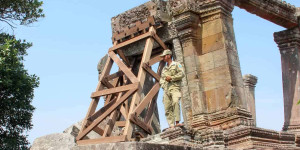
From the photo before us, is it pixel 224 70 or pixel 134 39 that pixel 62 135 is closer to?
pixel 134 39

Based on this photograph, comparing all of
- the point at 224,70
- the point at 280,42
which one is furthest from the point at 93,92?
the point at 280,42

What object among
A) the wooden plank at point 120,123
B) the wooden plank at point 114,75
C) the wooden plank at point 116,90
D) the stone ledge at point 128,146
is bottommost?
the stone ledge at point 128,146

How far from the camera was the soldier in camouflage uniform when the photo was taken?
29.3 ft

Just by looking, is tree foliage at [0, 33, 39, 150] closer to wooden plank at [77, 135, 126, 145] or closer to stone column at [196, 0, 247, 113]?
wooden plank at [77, 135, 126, 145]

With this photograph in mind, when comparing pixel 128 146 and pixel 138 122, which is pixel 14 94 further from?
pixel 128 146

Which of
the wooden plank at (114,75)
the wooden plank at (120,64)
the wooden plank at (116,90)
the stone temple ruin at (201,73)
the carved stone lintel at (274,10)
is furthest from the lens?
the wooden plank at (114,75)

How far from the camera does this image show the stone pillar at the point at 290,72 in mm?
14734

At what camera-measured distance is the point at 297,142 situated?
11.4 metres


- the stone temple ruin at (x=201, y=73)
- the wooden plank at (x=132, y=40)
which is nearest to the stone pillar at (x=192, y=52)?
the stone temple ruin at (x=201, y=73)

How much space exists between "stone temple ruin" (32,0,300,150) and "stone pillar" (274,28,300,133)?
11 centimetres

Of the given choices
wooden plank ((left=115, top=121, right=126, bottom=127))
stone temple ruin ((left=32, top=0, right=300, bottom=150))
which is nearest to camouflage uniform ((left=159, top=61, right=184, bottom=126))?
stone temple ruin ((left=32, top=0, right=300, bottom=150))

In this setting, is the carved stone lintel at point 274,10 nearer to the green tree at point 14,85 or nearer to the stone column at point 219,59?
the stone column at point 219,59

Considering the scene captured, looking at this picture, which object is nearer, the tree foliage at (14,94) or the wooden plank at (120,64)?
the wooden plank at (120,64)

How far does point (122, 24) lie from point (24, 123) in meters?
5.81
